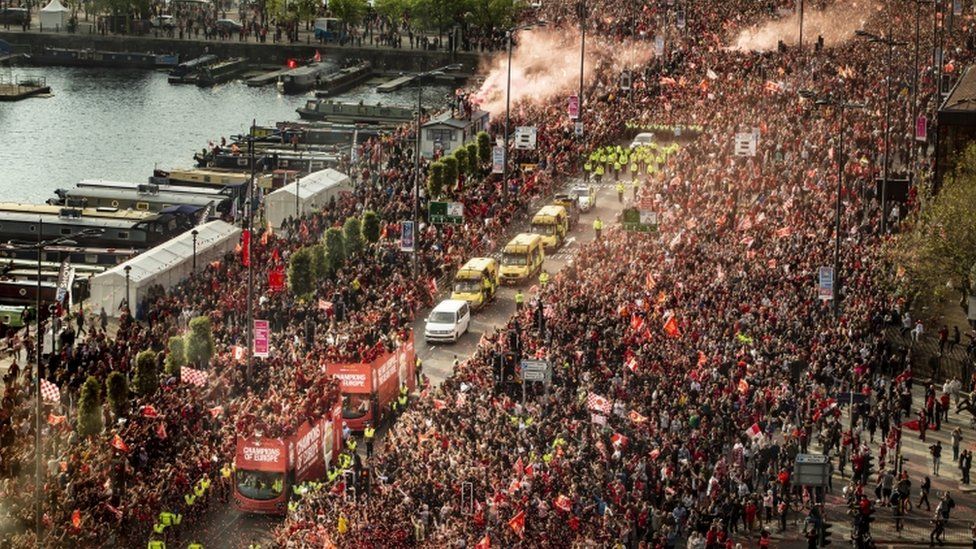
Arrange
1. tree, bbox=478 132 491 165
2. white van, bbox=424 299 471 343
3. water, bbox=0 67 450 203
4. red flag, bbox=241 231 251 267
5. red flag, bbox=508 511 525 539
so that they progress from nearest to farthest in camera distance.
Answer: red flag, bbox=508 511 525 539 < red flag, bbox=241 231 251 267 < white van, bbox=424 299 471 343 < tree, bbox=478 132 491 165 < water, bbox=0 67 450 203

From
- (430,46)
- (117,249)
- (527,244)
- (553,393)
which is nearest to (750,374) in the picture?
(553,393)

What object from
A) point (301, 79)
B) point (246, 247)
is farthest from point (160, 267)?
point (301, 79)

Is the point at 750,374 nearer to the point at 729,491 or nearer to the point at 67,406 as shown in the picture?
the point at 729,491

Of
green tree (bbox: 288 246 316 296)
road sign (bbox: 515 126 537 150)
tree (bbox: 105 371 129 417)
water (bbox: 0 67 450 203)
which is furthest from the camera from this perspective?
water (bbox: 0 67 450 203)

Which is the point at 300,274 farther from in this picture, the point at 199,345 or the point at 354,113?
the point at 354,113

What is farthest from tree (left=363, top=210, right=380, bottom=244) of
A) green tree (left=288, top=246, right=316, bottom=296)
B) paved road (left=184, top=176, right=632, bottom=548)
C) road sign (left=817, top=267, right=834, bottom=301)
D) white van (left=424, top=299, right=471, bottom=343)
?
road sign (left=817, top=267, right=834, bottom=301)

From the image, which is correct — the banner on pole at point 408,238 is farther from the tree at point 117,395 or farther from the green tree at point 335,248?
the tree at point 117,395

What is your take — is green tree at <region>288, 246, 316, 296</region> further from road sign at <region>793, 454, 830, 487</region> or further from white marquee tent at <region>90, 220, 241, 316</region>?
road sign at <region>793, 454, 830, 487</region>
